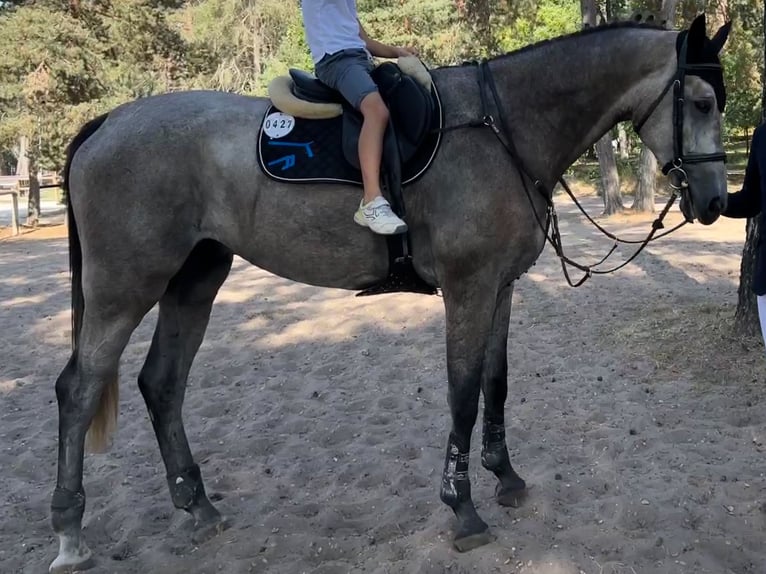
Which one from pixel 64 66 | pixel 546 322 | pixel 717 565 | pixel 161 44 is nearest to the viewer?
pixel 717 565

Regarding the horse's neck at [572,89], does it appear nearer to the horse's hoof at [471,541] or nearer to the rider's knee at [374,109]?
the rider's knee at [374,109]

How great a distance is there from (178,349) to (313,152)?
1368mm

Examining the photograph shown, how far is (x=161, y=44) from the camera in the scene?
2136 cm

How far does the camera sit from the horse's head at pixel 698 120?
288cm

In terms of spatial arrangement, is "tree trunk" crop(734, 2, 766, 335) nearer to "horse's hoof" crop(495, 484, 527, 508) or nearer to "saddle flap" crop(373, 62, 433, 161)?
"horse's hoof" crop(495, 484, 527, 508)

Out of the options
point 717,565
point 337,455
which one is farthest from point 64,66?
point 717,565

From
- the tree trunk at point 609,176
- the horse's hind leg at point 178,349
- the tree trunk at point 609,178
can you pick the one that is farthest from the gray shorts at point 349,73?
the tree trunk at point 609,178

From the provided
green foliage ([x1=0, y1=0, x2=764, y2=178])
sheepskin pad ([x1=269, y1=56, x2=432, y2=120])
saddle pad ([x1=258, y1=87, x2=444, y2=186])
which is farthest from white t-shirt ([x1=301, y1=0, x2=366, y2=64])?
green foliage ([x1=0, y1=0, x2=764, y2=178])

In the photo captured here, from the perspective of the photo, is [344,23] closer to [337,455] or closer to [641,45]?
[641,45]

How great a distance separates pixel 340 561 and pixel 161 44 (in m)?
21.2

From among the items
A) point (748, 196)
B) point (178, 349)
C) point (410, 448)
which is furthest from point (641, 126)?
point (178, 349)

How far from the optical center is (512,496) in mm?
3578

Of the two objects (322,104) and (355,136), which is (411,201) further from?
(322,104)

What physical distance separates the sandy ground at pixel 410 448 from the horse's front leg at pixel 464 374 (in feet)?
0.39
